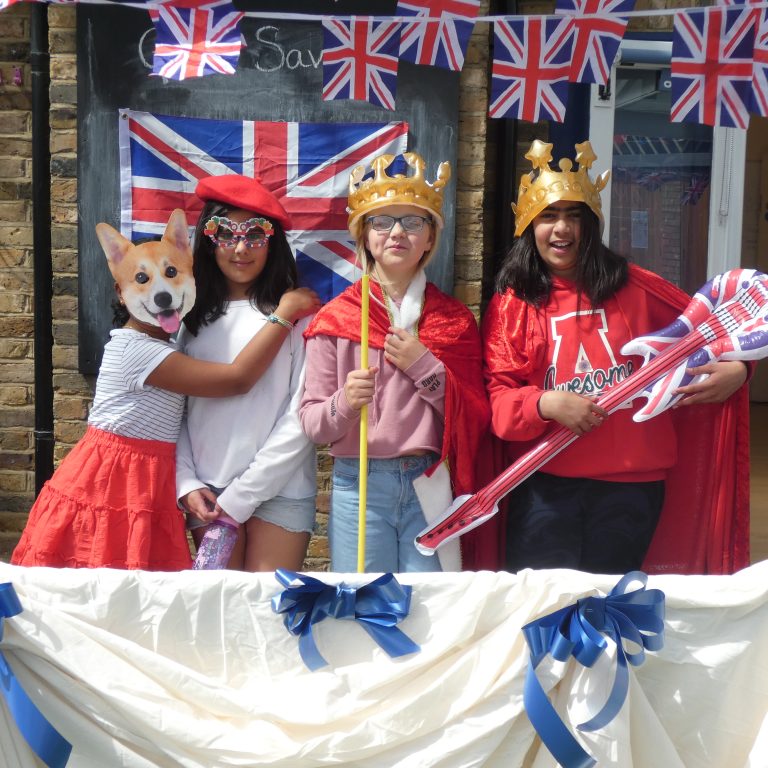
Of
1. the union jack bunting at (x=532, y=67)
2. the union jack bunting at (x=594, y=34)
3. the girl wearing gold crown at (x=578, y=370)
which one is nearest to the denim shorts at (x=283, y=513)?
the girl wearing gold crown at (x=578, y=370)

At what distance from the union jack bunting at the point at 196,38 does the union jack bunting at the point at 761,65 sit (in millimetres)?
1556

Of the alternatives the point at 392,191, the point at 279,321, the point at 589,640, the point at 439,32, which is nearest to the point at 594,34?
the point at 439,32

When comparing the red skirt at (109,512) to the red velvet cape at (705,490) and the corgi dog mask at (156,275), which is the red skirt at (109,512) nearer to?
the corgi dog mask at (156,275)

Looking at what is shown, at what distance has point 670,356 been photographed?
10.0ft

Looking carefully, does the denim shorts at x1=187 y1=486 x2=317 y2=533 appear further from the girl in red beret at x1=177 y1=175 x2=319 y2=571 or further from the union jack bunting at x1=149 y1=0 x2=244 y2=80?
Result: the union jack bunting at x1=149 y1=0 x2=244 y2=80

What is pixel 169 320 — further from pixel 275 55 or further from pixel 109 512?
pixel 275 55

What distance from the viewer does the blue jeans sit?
309 cm

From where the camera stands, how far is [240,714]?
2.18 metres

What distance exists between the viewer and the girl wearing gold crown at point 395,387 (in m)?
3.07

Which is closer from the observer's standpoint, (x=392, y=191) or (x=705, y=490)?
(x=392, y=191)

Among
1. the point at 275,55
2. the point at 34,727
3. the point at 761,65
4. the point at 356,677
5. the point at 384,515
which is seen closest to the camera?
the point at 34,727

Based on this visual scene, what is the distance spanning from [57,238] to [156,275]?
1.20 m

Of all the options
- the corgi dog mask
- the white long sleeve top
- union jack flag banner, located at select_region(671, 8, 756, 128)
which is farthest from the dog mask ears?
union jack flag banner, located at select_region(671, 8, 756, 128)

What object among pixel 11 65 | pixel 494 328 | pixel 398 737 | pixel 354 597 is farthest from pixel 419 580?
pixel 11 65
